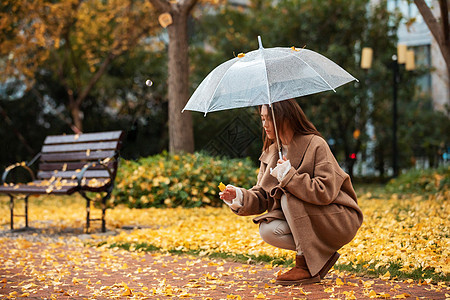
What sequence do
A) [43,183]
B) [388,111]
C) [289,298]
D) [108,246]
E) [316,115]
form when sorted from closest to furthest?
[289,298] < [108,246] < [43,183] < [316,115] < [388,111]

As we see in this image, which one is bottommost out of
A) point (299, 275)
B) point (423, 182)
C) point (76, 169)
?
point (423, 182)

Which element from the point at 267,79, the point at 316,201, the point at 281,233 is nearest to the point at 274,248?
the point at 281,233

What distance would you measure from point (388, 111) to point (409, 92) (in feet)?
4.27

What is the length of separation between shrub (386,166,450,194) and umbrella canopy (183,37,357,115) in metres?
6.93

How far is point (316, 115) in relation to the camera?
16125mm

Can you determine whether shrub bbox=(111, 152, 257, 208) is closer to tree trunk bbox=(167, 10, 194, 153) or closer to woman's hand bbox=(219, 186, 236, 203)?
tree trunk bbox=(167, 10, 194, 153)

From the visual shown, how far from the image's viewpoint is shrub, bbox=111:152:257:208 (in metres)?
9.15

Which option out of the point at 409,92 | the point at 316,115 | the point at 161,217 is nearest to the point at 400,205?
the point at 161,217

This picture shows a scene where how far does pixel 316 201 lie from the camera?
3654 mm

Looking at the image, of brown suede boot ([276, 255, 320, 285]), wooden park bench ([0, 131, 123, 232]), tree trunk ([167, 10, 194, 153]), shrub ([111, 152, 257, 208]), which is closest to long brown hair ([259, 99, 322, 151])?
brown suede boot ([276, 255, 320, 285])

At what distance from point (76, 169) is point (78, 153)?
0.80 ft

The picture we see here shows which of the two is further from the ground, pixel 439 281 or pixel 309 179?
pixel 309 179

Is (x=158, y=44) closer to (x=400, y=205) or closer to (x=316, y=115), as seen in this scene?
(x=316, y=115)

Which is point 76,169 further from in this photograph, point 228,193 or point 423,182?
point 423,182
